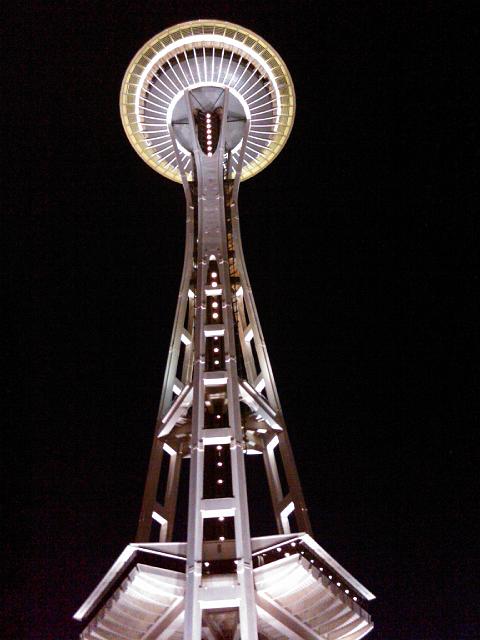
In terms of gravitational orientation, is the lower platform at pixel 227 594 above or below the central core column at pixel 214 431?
below

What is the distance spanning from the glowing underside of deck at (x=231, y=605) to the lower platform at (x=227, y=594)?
0.03 metres

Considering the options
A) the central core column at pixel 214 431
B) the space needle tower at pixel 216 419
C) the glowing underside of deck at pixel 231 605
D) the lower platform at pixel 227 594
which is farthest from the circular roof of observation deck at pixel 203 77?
the glowing underside of deck at pixel 231 605

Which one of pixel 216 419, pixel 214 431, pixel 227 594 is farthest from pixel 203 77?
pixel 227 594

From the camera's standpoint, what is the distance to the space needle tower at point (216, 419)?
18.8 m

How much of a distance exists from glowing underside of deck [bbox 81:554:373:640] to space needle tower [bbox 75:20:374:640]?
0.05 metres

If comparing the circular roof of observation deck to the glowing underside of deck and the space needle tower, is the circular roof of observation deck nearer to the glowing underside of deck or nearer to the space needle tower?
the space needle tower

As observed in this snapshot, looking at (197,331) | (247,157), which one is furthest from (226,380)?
(247,157)

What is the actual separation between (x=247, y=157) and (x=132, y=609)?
81.0 ft

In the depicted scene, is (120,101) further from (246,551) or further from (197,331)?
(246,551)

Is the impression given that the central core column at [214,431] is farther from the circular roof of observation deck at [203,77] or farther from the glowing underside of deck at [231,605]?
the circular roof of observation deck at [203,77]

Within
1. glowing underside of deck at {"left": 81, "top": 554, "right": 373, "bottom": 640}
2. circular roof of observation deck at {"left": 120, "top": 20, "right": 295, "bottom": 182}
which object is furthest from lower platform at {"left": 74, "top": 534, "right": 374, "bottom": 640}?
circular roof of observation deck at {"left": 120, "top": 20, "right": 295, "bottom": 182}

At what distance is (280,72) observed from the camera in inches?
1355

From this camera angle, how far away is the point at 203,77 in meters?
33.8

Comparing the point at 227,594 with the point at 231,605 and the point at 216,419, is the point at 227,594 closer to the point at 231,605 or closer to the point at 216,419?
the point at 231,605
